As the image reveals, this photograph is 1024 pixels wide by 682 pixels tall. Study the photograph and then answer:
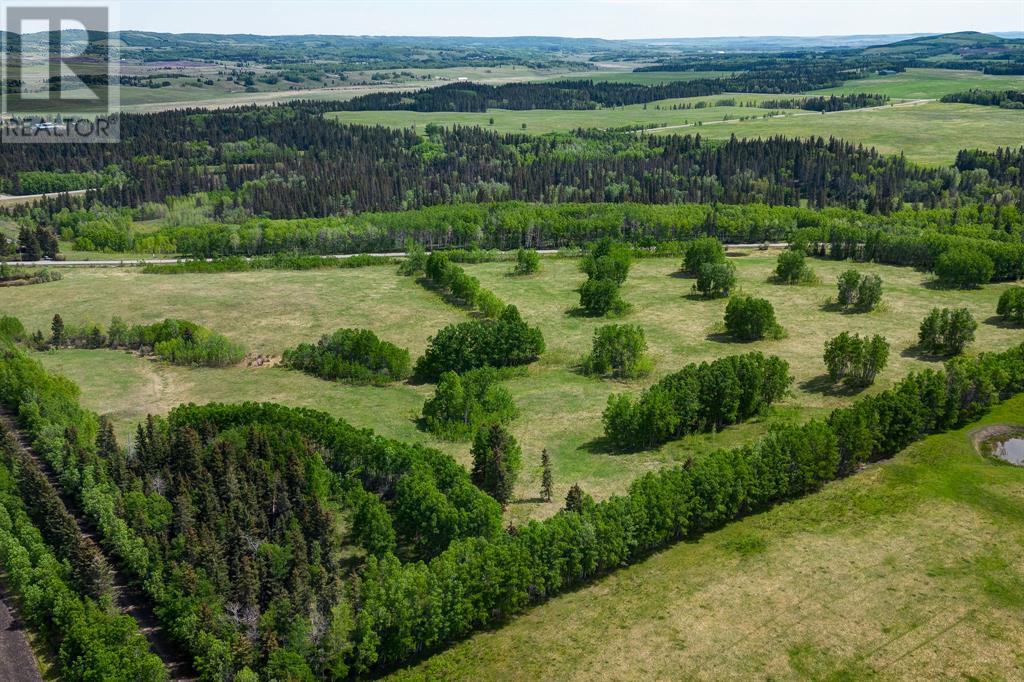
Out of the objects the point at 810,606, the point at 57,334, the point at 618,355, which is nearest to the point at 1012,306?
the point at 618,355

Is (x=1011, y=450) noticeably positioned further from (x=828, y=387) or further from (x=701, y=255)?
(x=701, y=255)

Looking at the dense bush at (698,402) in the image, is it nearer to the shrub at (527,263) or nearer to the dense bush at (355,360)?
the dense bush at (355,360)

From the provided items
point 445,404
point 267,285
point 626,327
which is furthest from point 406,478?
point 267,285

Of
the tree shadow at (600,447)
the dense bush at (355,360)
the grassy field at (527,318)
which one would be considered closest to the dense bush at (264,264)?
the grassy field at (527,318)

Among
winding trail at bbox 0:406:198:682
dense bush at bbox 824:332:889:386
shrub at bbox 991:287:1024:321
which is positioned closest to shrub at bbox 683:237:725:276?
shrub at bbox 991:287:1024:321

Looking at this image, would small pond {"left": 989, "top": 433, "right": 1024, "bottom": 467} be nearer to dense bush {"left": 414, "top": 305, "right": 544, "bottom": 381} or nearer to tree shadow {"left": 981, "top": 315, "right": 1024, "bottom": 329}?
tree shadow {"left": 981, "top": 315, "right": 1024, "bottom": 329}

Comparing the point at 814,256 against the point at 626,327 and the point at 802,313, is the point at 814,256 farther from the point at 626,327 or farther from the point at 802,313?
the point at 626,327
